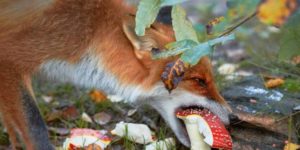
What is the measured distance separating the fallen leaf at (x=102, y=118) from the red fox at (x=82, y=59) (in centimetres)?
60

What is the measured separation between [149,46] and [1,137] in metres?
1.33

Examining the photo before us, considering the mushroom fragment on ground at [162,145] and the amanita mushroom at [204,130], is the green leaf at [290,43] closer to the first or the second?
the amanita mushroom at [204,130]

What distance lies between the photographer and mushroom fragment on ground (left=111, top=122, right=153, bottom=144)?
3486 millimetres

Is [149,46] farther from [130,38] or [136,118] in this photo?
[136,118]

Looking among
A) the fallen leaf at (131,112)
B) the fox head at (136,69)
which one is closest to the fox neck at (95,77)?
the fox head at (136,69)

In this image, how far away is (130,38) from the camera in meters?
3.36

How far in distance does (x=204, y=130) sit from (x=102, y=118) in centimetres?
115

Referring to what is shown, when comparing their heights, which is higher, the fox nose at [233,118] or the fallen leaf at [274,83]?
the fallen leaf at [274,83]

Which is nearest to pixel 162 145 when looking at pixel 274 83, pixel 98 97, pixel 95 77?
pixel 95 77

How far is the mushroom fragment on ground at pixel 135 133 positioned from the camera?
3.49 meters

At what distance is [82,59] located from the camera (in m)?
3.46

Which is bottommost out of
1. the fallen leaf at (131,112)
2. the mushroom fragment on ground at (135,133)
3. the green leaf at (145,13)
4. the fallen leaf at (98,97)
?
the mushroom fragment on ground at (135,133)

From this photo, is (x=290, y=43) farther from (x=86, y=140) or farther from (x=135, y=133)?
(x=86, y=140)

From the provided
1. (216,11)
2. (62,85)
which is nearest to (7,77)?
(62,85)
